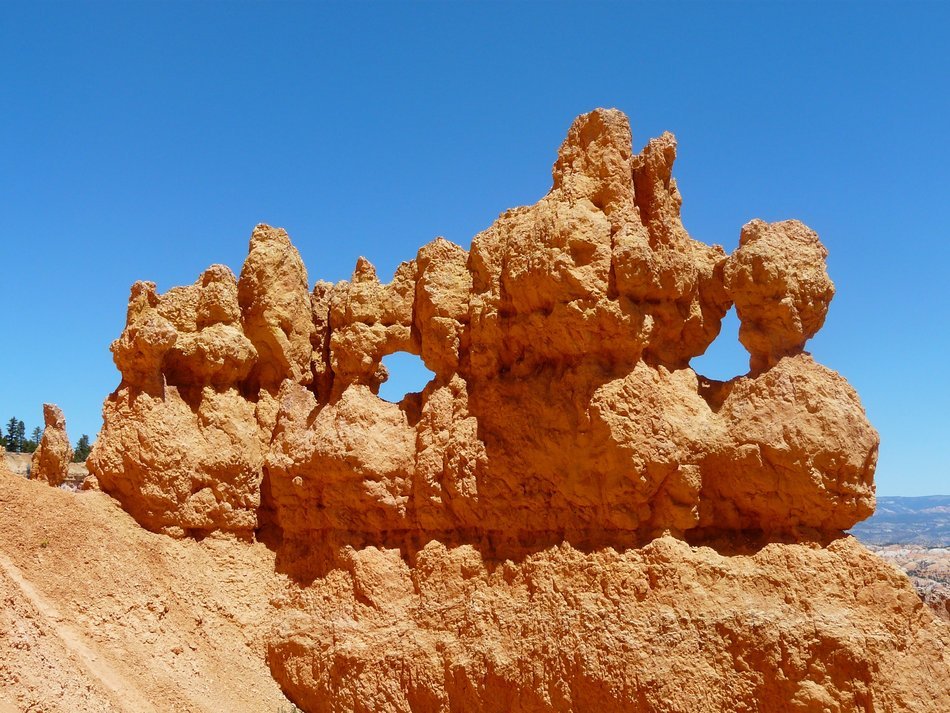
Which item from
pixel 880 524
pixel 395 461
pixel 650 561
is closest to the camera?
pixel 650 561

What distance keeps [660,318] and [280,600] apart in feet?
25.8

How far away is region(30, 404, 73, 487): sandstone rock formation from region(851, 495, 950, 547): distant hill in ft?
335

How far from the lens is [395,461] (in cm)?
1433

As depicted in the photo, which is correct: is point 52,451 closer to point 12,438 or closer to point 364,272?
point 364,272

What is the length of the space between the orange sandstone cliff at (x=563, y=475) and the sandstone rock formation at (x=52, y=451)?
1.54 m

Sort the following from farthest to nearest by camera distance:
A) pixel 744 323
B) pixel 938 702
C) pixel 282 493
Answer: pixel 282 493 → pixel 744 323 → pixel 938 702

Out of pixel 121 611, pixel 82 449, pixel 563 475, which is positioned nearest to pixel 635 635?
pixel 563 475

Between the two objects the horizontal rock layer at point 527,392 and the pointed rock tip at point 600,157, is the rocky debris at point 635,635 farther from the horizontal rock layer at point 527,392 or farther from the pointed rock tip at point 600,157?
the pointed rock tip at point 600,157

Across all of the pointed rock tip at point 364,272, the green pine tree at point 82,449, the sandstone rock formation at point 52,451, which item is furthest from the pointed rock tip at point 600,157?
the green pine tree at point 82,449

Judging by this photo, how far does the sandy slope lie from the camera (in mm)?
11484

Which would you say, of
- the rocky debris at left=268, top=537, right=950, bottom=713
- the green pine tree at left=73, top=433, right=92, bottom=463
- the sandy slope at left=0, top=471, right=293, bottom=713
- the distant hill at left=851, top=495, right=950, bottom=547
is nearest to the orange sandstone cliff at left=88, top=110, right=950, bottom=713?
the rocky debris at left=268, top=537, right=950, bottom=713

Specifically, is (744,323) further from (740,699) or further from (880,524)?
(880,524)

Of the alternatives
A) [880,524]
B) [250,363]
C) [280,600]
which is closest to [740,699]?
[280,600]

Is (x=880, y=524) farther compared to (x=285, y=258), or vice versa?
(x=880, y=524)
